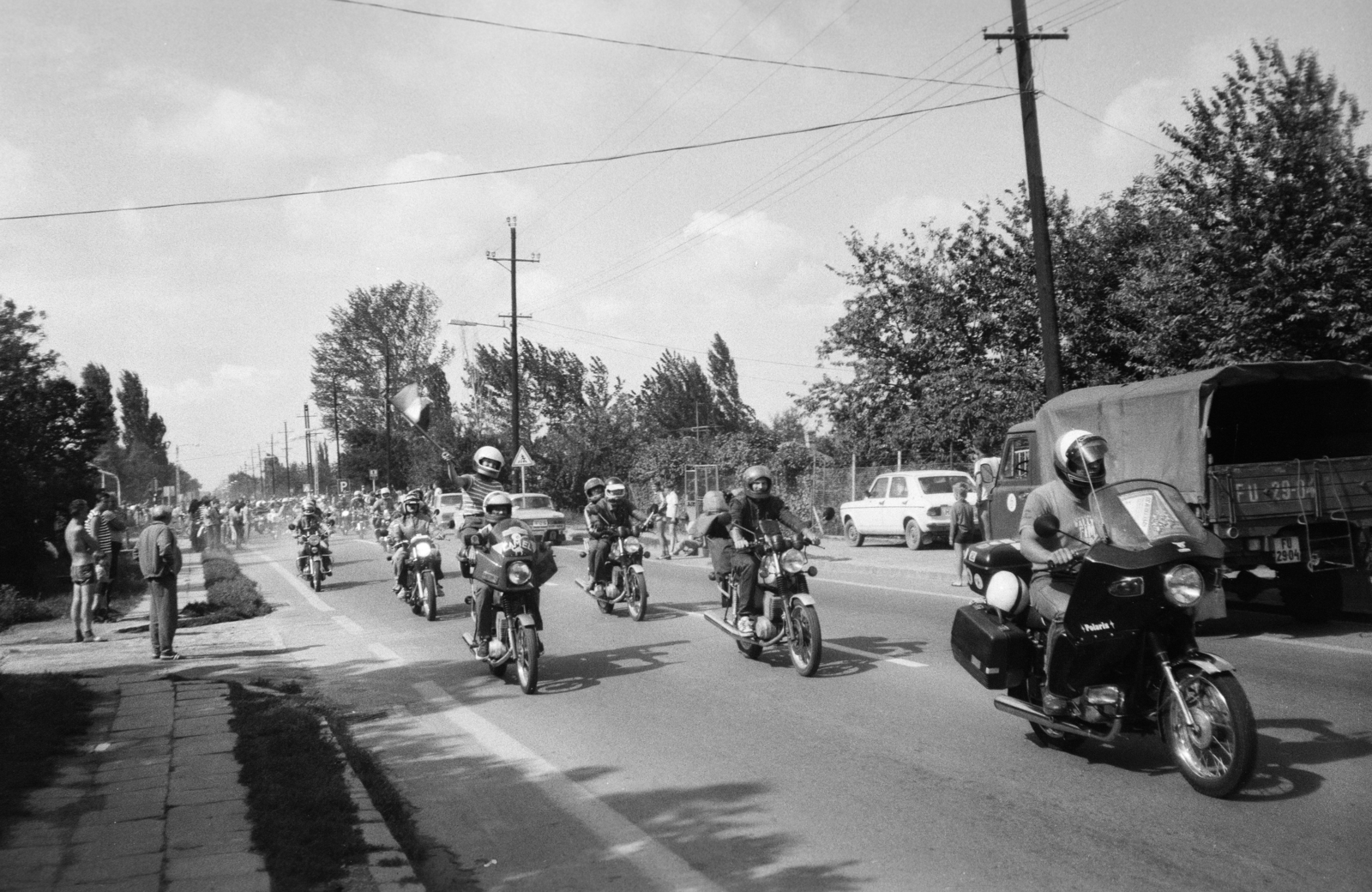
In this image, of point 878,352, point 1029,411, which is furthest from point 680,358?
point 1029,411

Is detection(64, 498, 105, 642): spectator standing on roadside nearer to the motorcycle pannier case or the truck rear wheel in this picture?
the motorcycle pannier case

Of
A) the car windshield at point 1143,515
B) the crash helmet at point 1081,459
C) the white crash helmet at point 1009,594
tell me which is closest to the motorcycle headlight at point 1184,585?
the car windshield at point 1143,515


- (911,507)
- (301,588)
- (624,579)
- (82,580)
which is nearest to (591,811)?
(624,579)

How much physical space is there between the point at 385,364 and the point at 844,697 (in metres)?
69.9

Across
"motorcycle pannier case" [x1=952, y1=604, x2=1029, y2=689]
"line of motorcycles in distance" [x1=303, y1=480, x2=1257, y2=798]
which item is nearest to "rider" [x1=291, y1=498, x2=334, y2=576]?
"line of motorcycles in distance" [x1=303, y1=480, x2=1257, y2=798]

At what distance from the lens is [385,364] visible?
243 ft

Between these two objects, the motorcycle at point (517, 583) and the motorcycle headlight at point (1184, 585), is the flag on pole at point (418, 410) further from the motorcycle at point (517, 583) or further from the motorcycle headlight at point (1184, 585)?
the motorcycle headlight at point (1184, 585)

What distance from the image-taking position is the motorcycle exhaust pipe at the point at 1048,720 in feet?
17.5

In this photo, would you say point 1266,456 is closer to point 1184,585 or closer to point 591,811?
point 1184,585

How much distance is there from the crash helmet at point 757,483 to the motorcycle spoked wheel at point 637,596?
3.95m

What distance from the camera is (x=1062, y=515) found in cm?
566

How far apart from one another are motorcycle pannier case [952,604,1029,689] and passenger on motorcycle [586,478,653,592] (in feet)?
24.8

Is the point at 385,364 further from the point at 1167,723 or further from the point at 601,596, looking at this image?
the point at 1167,723

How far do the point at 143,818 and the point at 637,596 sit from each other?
327 inches
